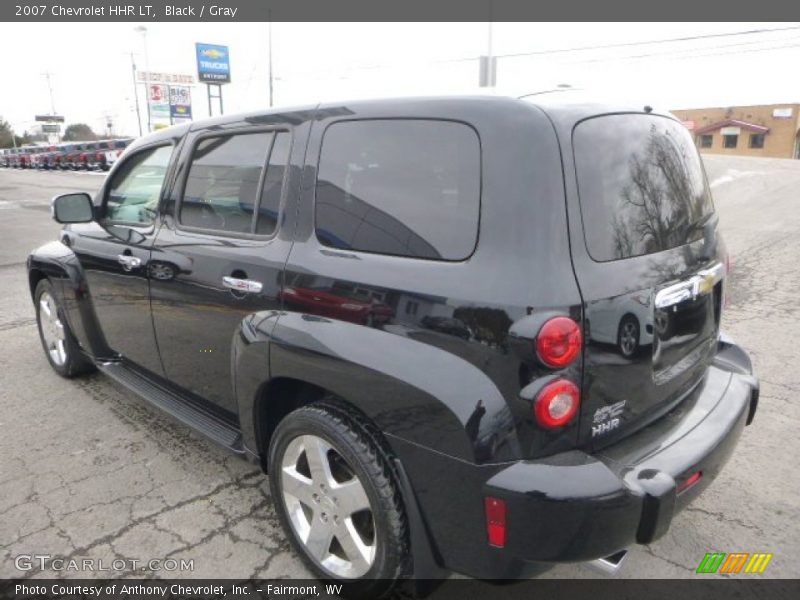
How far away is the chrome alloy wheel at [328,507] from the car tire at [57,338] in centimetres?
245

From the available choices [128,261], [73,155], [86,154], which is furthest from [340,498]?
[73,155]

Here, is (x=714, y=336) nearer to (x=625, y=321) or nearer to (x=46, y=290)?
(x=625, y=321)

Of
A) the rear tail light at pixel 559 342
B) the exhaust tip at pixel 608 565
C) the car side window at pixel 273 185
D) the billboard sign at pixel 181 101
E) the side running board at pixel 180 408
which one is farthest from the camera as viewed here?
the billboard sign at pixel 181 101

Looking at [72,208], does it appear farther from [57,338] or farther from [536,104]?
[536,104]

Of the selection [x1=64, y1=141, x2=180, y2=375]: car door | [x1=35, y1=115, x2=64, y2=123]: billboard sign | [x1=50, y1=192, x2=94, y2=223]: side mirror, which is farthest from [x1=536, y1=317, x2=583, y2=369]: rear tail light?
[x1=35, y1=115, x2=64, y2=123]: billboard sign

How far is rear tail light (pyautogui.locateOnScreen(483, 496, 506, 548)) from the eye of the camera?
176cm

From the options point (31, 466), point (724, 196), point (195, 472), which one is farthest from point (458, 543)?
point (724, 196)

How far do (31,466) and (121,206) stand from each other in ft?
5.20

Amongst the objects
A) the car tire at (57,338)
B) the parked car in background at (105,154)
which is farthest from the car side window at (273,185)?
the parked car in background at (105,154)

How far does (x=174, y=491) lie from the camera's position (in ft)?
9.92

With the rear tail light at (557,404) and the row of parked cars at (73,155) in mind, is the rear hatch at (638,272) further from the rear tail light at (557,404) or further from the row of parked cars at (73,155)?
the row of parked cars at (73,155)

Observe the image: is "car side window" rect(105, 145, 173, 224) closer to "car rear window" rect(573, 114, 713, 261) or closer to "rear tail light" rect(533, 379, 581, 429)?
"car rear window" rect(573, 114, 713, 261)

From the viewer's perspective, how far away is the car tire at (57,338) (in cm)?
425

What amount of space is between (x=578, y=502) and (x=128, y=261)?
8.87 feet
